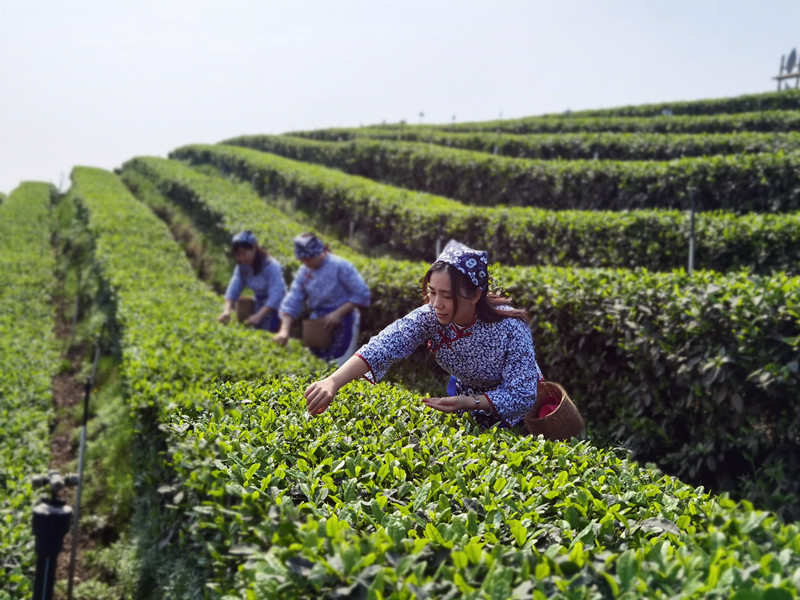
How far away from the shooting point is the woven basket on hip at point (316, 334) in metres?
5.83

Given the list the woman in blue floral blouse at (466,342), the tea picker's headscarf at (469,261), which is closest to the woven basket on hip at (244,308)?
the woman in blue floral blouse at (466,342)

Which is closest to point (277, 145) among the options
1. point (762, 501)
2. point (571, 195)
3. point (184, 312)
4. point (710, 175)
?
point (571, 195)

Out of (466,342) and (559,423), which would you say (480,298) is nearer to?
(466,342)

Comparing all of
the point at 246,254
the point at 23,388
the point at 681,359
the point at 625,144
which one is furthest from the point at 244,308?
the point at 625,144

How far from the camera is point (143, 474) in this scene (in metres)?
5.15

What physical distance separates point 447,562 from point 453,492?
0.46m

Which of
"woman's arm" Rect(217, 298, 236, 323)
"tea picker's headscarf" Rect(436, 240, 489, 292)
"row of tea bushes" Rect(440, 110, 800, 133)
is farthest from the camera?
"row of tea bushes" Rect(440, 110, 800, 133)

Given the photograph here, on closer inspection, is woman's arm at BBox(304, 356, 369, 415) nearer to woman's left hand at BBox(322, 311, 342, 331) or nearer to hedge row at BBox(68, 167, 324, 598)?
hedge row at BBox(68, 167, 324, 598)

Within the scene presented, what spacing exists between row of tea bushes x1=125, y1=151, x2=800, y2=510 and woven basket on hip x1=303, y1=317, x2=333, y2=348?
0.58 metres

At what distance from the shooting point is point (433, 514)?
205cm

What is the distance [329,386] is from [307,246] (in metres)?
3.20

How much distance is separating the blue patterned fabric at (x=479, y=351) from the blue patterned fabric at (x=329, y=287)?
2825 mm

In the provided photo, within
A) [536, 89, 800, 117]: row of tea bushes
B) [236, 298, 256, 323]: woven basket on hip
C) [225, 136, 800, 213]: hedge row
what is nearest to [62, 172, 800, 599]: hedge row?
[236, 298, 256, 323]: woven basket on hip

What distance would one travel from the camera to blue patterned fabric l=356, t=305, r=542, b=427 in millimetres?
2889
